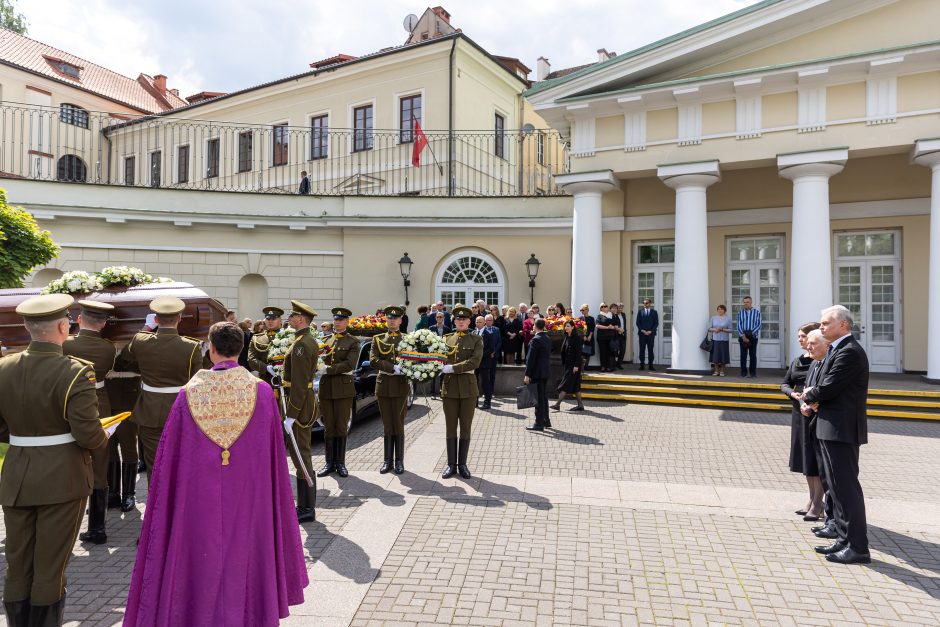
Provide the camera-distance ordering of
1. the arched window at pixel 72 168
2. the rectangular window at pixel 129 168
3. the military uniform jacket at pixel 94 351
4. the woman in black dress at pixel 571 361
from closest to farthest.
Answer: the military uniform jacket at pixel 94 351
the woman in black dress at pixel 571 361
the arched window at pixel 72 168
the rectangular window at pixel 129 168

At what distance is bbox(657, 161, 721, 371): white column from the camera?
47.6 ft

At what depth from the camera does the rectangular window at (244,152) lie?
91.7ft

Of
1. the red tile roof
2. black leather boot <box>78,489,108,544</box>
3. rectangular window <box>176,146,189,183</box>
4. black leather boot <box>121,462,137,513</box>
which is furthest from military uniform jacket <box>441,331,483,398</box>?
the red tile roof

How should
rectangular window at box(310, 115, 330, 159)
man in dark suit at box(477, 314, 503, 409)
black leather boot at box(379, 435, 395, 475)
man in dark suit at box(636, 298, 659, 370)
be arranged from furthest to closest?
rectangular window at box(310, 115, 330, 159) < man in dark suit at box(636, 298, 659, 370) < man in dark suit at box(477, 314, 503, 409) < black leather boot at box(379, 435, 395, 475)

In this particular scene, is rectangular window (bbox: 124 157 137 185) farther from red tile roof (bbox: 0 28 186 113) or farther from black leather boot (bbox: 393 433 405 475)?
black leather boot (bbox: 393 433 405 475)

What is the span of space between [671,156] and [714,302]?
177 inches

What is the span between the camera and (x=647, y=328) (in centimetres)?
1592

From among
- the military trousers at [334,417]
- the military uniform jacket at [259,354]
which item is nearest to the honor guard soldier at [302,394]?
the military trousers at [334,417]

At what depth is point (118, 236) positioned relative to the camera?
18.0 meters

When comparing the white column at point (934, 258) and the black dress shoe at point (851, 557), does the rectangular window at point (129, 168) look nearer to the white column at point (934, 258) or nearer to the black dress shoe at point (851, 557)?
the white column at point (934, 258)

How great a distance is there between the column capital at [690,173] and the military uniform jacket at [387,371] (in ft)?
31.8

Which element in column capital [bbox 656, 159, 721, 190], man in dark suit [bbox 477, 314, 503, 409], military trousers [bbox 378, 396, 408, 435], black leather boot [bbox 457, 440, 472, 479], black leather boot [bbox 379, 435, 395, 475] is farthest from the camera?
column capital [bbox 656, 159, 721, 190]

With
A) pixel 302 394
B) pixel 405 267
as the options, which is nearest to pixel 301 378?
pixel 302 394

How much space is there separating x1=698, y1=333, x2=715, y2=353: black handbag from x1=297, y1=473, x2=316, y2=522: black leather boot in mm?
11017
